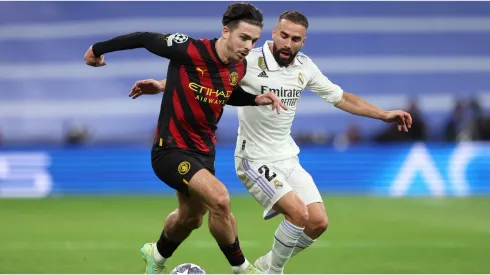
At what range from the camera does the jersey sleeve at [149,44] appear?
7.14m

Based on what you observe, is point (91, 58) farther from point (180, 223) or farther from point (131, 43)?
point (180, 223)

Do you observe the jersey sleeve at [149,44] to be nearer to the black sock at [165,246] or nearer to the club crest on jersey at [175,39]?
the club crest on jersey at [175,39]

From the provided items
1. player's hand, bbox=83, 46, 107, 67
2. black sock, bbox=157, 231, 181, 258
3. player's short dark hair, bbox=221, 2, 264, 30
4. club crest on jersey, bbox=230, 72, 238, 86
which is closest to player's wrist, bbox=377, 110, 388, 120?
club crest on jersey, bbox=230, 72, 238, 86

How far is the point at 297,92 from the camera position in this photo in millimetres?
8086

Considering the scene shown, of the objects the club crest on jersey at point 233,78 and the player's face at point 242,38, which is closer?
the player's face at point 242,38

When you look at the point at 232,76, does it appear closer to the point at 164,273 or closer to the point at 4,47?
the point at 164,273

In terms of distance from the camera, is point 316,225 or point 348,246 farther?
point 348,246

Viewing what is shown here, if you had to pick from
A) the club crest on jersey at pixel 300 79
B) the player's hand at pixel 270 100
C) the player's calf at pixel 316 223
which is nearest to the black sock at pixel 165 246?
the player's calf at pixel 316 223

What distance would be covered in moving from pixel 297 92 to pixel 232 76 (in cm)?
94

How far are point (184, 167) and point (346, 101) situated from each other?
85.9 inches

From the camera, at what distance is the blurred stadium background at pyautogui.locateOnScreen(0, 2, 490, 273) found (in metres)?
10.3

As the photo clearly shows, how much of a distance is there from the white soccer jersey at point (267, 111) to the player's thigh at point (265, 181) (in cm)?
8

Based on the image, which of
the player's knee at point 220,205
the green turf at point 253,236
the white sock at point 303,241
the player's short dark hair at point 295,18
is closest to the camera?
the player's knee at point 220,205

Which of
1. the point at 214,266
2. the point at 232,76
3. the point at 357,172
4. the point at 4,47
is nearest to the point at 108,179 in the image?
the point at 357,172
